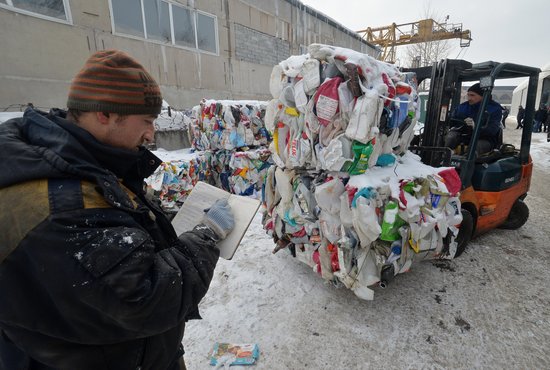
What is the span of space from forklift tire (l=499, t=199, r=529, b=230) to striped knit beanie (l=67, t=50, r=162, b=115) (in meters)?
5.24

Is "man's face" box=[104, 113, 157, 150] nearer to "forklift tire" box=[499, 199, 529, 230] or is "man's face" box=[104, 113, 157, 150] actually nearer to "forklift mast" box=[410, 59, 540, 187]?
"forklift mast" box=[410, 59, 540, 187]

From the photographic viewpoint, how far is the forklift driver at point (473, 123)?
371cm

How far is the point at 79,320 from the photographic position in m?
0.81

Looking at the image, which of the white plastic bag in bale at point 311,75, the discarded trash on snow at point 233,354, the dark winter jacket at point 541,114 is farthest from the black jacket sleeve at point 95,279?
the dark winter jacket at point 541,114

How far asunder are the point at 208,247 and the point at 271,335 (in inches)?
65.3

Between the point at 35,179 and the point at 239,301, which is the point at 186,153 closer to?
the point at 239,301

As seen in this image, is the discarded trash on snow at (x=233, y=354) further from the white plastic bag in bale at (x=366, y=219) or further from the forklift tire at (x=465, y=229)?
the forklift tire at (x=465, y=229)

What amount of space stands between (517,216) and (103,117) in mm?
5523

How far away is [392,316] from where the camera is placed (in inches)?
103

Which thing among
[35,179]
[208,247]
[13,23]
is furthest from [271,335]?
[13,23]

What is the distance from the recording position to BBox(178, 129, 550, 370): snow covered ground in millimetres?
2196

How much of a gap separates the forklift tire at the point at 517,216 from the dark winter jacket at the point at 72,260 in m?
5.14

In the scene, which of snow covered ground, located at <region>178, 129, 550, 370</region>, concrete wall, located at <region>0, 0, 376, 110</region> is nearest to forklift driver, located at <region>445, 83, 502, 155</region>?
snow covered ground, located at <region>178, 129, 550, 370</region>

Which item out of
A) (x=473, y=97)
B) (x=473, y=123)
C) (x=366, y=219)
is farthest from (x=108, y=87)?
(x=473, y=97)
